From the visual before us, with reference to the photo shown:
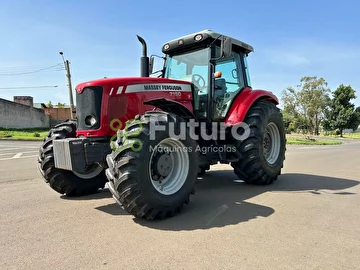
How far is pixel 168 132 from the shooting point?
12.8 ft

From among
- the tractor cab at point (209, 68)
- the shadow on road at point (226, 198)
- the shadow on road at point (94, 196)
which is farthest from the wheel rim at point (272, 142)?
the shadow on road at point (94, 196)

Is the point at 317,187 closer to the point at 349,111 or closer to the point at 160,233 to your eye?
the point at 160,233

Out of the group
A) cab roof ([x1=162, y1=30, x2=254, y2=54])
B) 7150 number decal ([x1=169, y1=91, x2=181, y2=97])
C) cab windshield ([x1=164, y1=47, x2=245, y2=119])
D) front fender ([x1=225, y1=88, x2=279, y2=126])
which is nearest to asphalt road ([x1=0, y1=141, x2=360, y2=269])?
front fender ([x1=225, y1=88, x2=279, y2=126])

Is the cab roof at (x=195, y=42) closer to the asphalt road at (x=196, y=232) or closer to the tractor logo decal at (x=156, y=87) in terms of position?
the tractor logo decal at (x=156, y=87)

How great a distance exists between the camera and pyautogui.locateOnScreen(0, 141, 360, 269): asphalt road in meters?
2.65

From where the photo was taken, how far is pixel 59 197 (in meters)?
4.96

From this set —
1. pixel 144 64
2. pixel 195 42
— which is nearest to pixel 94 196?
pixel 144 64

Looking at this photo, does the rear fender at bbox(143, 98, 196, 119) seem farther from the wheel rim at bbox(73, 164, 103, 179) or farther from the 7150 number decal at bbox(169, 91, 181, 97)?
the wheel rim at bbox(73, 164, 103, 179)

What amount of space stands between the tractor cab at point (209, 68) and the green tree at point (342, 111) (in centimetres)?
4537

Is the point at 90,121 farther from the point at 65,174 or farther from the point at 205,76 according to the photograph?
the point at 205,76

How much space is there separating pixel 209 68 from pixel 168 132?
2003 millimetres

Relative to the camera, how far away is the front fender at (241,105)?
17.9 ft

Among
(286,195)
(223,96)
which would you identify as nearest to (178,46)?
(223,96)

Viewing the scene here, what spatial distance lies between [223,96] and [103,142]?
2734mm
